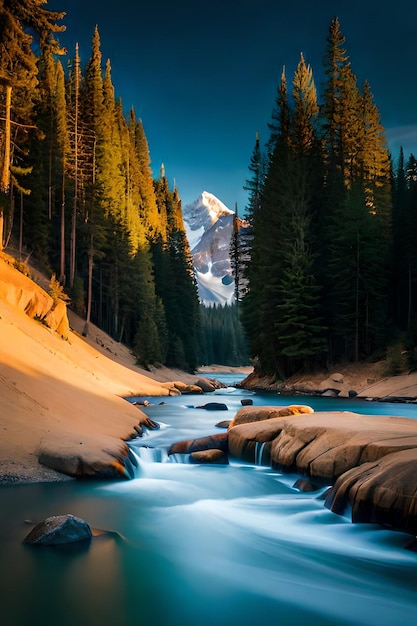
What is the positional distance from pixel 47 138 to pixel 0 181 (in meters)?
23.3

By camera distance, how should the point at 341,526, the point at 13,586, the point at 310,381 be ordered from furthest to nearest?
the point at 310,381 < the point at 341,526 < the point at 13,586

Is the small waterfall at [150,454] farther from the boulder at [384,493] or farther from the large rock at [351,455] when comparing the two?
the boulder at [384,493]

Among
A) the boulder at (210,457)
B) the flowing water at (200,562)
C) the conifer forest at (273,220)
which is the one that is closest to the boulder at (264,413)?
the boulder at (210,457)

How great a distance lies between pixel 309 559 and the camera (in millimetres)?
6367

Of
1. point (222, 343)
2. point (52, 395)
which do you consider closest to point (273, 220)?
point (52, 395)

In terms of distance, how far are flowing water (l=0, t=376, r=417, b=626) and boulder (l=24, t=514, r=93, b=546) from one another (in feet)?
0.43

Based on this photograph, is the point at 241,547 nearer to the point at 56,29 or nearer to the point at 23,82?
the point at 23,82

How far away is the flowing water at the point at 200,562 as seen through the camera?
4.62 meters

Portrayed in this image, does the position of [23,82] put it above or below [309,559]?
above

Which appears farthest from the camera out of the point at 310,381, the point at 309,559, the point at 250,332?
the point at 250,332

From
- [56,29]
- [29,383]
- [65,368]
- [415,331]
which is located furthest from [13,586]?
[415,331]

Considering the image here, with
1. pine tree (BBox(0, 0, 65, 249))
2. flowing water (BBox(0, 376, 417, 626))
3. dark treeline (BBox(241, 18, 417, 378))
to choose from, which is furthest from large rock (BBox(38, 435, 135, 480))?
dark treeline (BBox(241, 18, 417, 378))

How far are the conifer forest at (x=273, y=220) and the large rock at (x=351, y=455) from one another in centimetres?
1806

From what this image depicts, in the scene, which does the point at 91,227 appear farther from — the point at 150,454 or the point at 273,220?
the point at 150,454
